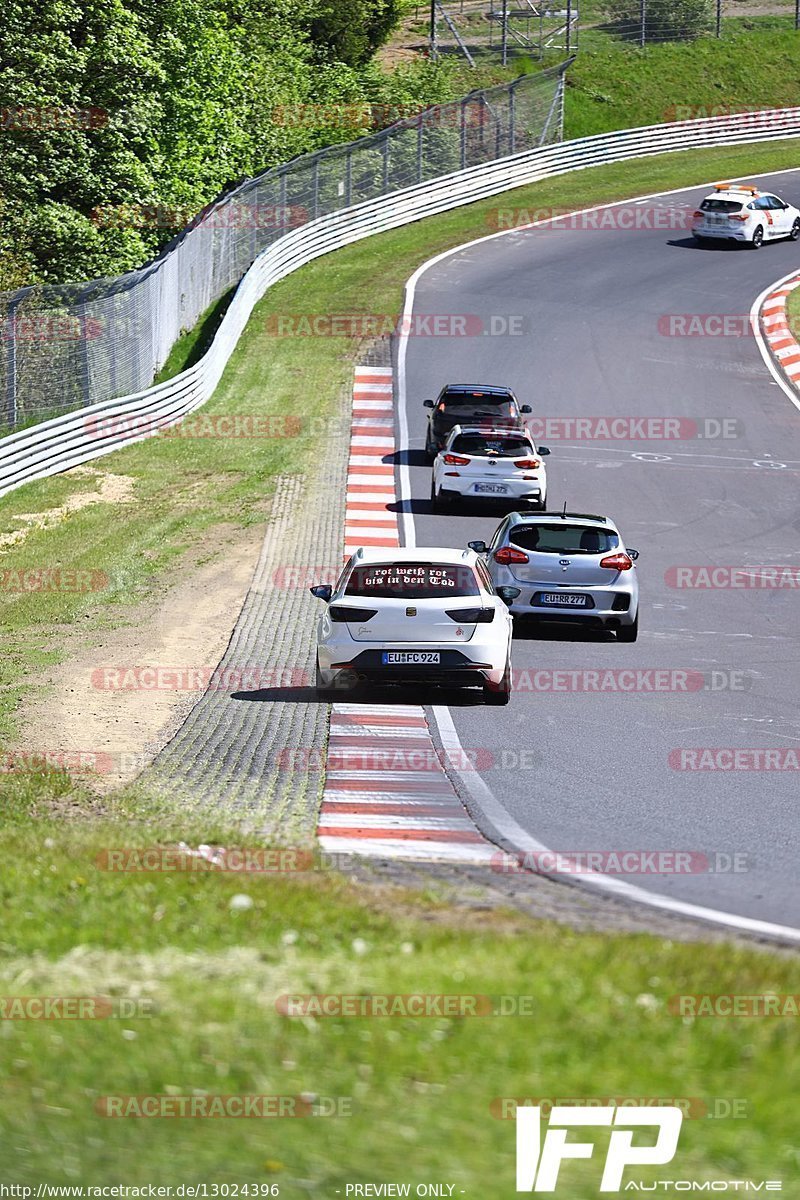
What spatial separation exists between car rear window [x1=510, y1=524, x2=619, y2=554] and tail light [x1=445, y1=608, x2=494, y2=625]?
3.92 m

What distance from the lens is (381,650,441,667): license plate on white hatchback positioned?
1569 centimetres

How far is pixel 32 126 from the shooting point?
38.2 meters

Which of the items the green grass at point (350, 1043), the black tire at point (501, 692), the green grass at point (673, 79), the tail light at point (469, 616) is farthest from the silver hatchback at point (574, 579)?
the green grass at point (673, 79)

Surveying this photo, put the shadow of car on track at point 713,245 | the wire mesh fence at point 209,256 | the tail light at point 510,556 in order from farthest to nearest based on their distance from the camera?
1. the shadow of car on track at point 713,245
2. the wire mesh fence at point 209,256
3. the tail light at point 510,556

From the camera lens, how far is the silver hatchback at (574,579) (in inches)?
767

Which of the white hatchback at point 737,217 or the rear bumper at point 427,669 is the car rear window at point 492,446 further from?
the white hatchback at point 737,217

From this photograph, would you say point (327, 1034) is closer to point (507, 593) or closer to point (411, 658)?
point (411, 658)

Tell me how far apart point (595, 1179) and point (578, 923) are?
3.34 m

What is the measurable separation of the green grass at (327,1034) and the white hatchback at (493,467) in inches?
650

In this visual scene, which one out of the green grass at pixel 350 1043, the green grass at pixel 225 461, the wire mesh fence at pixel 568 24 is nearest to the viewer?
the green grass at pixel 350 1043

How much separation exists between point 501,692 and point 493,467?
11.3 meters

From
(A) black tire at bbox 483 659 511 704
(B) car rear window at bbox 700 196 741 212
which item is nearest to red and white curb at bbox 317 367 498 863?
(A) black tire at bbox 483 659 511 704

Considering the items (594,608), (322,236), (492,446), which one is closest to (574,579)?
(594,608)

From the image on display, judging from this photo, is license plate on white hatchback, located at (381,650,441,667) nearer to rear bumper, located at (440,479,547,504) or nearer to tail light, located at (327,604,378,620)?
tail light, located at (327,604,378,620)
